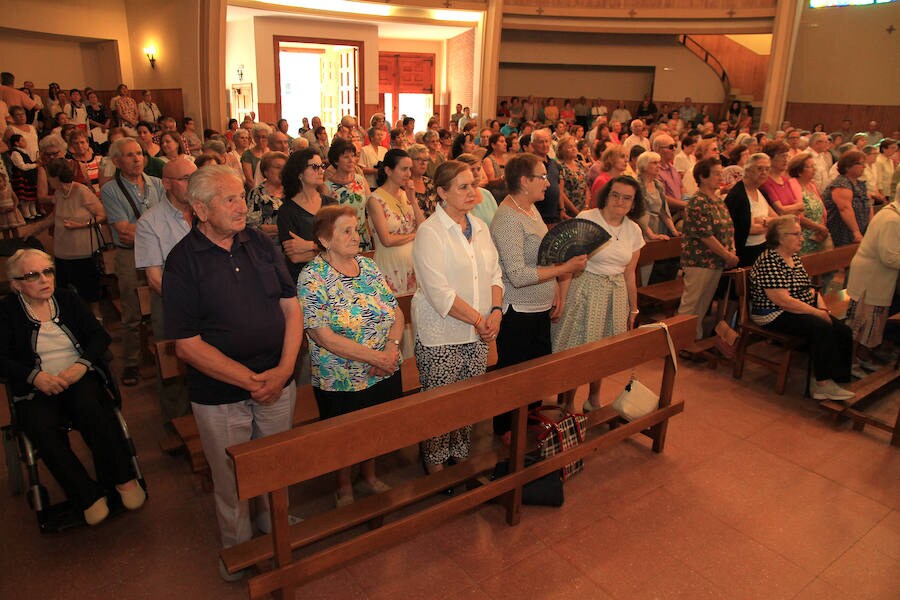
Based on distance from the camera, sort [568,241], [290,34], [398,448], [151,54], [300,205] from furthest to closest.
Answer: [290,34], [151,54], [300,205], [568,241], [398,448]

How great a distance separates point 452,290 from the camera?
2.91 m

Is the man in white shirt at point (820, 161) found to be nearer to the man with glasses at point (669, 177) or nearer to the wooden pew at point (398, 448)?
the man with glasses at point (669, 177)

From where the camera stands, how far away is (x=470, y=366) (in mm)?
3100

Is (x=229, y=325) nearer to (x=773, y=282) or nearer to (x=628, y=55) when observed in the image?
(x=773, y=282)

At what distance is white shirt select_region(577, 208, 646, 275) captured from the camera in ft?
12.1

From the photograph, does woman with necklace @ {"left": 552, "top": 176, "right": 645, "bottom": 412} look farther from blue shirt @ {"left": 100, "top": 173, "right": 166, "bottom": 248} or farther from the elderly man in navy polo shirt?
blue shirt @ {"left": 100, "top": 173, "right": 166, "bottom": 248}

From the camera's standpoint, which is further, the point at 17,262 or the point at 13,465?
the point at 13,465

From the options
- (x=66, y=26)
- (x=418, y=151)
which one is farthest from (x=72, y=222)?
(x=66, y=26)

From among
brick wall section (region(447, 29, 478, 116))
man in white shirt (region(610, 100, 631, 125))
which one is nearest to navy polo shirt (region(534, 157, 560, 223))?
brick wall section (region(447, 29, 478, 116))

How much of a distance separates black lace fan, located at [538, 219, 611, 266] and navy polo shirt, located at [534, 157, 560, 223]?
213cm

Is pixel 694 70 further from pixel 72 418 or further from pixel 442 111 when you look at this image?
pixel 72 418

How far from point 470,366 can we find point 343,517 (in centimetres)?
94

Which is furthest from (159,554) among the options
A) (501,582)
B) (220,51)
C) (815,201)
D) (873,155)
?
(220,51)

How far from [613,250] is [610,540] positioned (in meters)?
1.65
